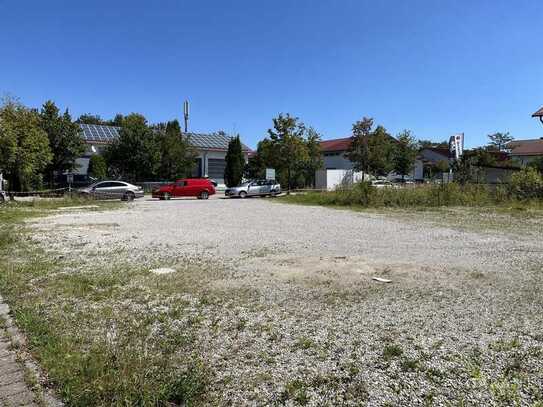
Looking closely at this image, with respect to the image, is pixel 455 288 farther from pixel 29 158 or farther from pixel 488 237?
pixel 29 158

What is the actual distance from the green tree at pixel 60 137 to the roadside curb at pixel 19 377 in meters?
35.3

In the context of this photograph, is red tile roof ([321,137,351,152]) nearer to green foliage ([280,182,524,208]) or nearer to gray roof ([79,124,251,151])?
gray roof ([79,124,251,151])

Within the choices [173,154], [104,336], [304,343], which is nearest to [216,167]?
[173,154]

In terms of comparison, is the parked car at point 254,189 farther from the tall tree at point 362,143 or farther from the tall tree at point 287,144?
the tall tree at point 362,143

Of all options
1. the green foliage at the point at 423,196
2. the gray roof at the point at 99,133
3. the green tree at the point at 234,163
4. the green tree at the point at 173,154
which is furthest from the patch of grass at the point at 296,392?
the gray roof at the point at 99,133

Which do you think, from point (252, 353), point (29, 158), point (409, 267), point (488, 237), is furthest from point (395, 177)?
point (252, 353)

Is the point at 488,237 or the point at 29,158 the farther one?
the point at 29,158

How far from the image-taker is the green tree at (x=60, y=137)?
3544 cm

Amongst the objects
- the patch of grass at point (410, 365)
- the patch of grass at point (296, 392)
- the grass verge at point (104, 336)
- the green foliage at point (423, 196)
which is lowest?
the patch of grass at point (296, 392)

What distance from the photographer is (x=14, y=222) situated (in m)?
14.9

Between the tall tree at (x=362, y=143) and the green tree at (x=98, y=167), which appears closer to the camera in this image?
the green tree at (x=98, y=167)

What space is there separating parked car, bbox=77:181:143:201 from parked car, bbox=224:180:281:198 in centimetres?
754

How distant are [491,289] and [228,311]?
3643mm

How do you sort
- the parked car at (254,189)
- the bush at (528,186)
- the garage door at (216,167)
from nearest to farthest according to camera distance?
the bush at (528,186)
the parked car at (254,189)
the garage door at (216,167)
